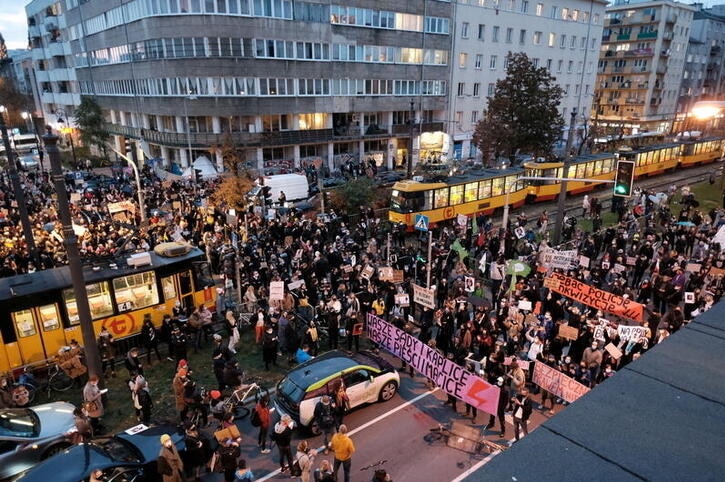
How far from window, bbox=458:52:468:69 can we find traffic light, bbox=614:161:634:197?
142 feet

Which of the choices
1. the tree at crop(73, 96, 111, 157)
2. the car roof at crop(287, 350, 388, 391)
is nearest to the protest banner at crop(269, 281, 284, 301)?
the car roof at crop(287, 350, 388, 391)

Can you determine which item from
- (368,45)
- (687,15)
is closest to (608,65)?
(687,15)

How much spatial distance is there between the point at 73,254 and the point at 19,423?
3.90 meters

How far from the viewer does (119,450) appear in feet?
30.9

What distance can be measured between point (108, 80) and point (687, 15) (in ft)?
306

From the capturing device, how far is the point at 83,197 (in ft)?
105

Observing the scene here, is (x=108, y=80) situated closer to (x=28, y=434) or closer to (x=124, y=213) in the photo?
(x=124, y=213)

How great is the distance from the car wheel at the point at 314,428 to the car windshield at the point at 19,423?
5.83 meters

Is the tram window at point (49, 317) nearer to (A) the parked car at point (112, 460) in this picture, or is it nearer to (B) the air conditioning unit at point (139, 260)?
Result: (B) the air conditioning unit at point (139, 260)

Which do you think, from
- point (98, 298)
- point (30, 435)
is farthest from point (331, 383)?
point (98, 298)

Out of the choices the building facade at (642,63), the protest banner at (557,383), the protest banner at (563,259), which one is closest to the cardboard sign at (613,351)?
the protest banner at (557,383)

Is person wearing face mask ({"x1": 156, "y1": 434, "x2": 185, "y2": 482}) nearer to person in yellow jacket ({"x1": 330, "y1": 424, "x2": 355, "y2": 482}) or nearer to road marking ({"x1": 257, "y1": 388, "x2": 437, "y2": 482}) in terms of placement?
road marking ({"x1": 257, "y1": 388, "x2": 437, "y2": 482})

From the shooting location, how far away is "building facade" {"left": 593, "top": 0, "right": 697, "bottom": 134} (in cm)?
8025

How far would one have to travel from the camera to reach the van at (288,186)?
33.5m
